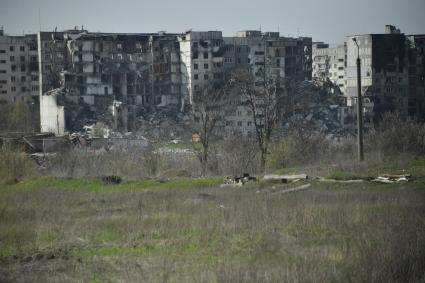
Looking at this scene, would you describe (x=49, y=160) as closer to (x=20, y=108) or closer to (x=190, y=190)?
(x=190, y=190)

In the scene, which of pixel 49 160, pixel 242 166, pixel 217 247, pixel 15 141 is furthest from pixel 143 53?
pixel 217 247

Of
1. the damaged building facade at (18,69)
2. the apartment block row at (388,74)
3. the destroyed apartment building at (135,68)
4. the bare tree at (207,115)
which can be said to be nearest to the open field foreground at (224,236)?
the bare tree at (207,115)

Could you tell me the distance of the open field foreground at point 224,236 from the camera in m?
10.2

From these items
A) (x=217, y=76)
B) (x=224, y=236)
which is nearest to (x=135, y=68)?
(x=217, y=76)

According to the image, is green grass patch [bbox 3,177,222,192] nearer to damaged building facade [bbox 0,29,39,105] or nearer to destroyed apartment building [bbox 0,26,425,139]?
destroyed apartment building [bbox 0,26,425,139]

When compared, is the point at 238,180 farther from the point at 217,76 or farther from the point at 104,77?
the point at 104,77

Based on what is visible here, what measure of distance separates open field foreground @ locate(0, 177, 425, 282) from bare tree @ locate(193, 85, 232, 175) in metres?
11.5

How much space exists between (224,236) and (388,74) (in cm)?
4963

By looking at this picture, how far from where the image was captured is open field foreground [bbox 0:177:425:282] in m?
10.2

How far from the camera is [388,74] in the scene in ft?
199

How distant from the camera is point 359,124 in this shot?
971 inches

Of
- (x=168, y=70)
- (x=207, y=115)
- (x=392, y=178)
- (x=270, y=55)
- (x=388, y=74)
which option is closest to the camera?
(x=392, y=178)

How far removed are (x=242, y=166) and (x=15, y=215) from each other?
15576 millimetres

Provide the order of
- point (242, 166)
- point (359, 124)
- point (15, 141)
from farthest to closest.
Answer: point (15, 141), point (242, 166), point (359, 124)
